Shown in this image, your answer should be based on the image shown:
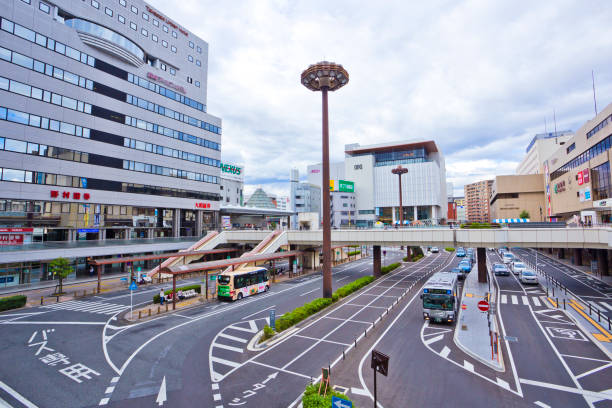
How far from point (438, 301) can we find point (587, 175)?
188ft

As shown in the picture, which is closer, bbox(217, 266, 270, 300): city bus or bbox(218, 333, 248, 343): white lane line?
bbox(218, 333, 248, 343): white lane line

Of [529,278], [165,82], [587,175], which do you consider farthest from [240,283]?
[587,175]

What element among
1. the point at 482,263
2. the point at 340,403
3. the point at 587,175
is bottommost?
the point at 340,403

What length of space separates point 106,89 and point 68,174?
15454mm

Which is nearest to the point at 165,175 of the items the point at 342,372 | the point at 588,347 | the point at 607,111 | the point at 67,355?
the point at 67,355

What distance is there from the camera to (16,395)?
13453mm

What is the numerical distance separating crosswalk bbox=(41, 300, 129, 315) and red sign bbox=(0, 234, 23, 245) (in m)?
13.3

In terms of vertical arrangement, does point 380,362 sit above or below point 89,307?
above

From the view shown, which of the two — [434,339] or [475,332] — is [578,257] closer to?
[475,332]

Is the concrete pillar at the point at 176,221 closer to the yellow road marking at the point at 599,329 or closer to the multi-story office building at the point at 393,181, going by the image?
the yellow road marking at the point at 599,329

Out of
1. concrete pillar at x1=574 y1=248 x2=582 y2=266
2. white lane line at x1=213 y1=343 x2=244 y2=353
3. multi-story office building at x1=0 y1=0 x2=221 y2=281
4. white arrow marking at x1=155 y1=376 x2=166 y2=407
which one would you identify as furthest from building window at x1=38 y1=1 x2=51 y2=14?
concrete pillar at x1=574 y1=248 x2=582 y2=266

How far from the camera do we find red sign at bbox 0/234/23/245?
36.0m

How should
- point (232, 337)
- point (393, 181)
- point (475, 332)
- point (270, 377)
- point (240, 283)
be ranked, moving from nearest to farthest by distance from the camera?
point (270, 377)
point (475, 332)
point (232, 337)
point (240, 283)
point (393, 181)

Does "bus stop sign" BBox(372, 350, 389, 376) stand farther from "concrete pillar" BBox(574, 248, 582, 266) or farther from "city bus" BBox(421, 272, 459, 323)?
"concrete pillar" BBox(574, 248, 582, 266)
